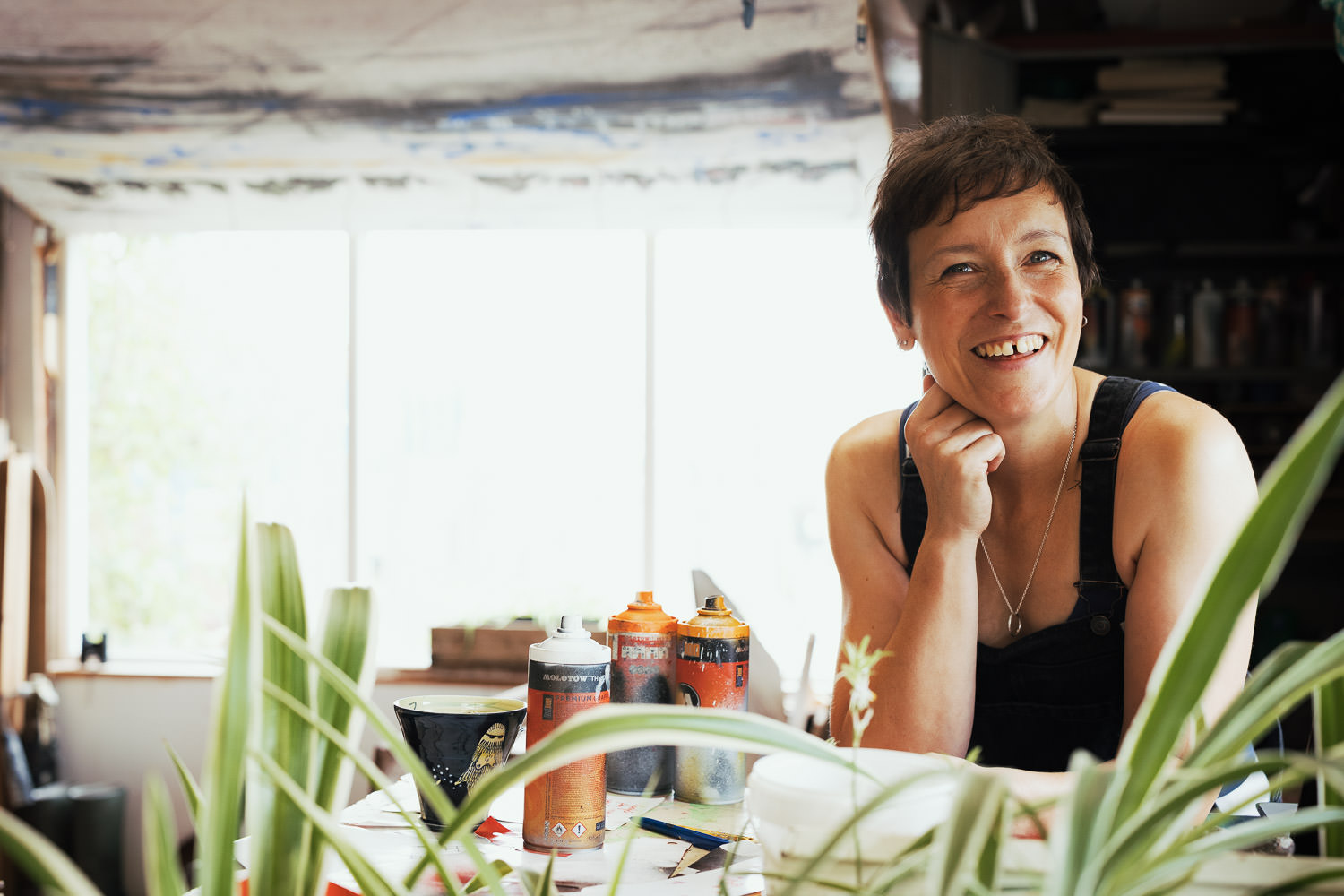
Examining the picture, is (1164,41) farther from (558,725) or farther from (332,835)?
(332,835)

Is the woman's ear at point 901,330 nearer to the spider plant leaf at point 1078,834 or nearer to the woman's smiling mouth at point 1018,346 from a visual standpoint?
the woman's smiling mouth at point 1018,346

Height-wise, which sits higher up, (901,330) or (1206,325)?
(1206,325)

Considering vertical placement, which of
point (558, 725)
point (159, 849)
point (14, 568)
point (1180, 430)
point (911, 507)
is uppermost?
point (1180, 430)

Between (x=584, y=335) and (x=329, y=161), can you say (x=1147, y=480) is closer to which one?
(x=584, y=335)

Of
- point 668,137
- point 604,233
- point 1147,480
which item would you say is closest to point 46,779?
point 604,233

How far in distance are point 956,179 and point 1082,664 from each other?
0.64 m

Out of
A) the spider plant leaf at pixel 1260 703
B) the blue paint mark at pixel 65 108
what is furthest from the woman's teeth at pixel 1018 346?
the blue paint mark at pixel 65 108

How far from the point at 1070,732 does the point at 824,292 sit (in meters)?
2.56

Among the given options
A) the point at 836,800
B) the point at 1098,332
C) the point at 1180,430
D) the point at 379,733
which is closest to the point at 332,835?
the point at 379,733

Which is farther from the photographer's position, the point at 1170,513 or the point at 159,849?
the point at 1170,513

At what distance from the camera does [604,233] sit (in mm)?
3828

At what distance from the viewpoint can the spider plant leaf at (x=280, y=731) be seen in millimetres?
454

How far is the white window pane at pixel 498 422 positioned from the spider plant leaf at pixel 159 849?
3340 mm

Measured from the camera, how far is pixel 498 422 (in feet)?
12.7
